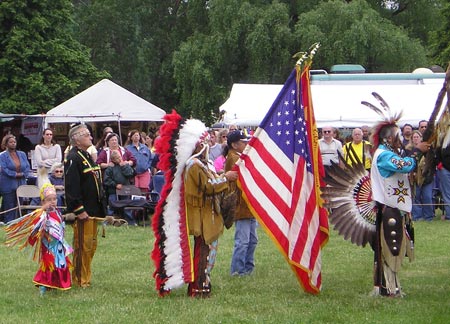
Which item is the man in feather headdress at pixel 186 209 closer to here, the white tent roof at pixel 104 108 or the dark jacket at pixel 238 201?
the dark jacket at pixel 238 201

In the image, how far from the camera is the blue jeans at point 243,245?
31.4 ft

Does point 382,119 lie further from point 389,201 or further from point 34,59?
point 34,59

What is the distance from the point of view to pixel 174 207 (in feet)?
27.0

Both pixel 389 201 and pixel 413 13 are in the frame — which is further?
pixel 413 13

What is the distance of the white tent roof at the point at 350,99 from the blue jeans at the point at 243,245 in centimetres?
789

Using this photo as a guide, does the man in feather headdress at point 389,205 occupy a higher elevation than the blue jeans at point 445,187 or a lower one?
higher

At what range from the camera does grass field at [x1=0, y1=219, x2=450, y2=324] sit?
→ 734 centimetres

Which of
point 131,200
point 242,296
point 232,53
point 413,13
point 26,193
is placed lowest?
point 242,296

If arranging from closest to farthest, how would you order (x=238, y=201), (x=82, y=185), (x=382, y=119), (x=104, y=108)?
(x=382, y=119) < (x=82, y=185) < (x=238, y=201) < (x=104, y=108)

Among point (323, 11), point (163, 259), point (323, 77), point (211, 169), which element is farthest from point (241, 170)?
point (323, 11)

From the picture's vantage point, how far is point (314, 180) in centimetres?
840

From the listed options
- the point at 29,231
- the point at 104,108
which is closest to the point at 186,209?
the point at 29,231

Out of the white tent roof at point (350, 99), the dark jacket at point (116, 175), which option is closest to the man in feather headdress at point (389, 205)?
the dark jacket at point (116, 175)

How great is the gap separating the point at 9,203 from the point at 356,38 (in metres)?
16.2
